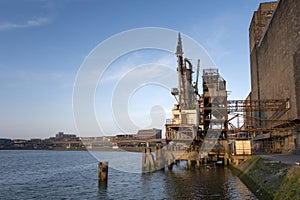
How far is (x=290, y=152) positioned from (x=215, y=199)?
2891 centimetres

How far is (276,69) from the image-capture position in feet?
180

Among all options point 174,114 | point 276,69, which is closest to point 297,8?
point 276,69

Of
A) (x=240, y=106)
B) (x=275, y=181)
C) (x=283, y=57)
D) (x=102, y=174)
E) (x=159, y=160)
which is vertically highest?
(x=283, y=57)

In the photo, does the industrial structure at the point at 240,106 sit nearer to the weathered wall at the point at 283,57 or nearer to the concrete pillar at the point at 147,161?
the weathered wall at the point at 283,57

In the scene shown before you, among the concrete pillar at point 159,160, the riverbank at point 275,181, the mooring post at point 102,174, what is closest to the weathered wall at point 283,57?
the riverbank at point 275,181

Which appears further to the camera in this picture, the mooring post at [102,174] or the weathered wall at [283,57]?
the weathered wall at [283,57]

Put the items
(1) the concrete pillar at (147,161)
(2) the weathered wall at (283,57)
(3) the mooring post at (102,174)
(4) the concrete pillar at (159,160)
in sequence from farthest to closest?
(4) the concrete pillar at (159,160), (1) the concrete pillar at (147,161), (2) the weathered wall at (283,57), (3) the mooring post at (102,174)

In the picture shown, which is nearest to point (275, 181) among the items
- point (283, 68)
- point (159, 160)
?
point (159, 160)

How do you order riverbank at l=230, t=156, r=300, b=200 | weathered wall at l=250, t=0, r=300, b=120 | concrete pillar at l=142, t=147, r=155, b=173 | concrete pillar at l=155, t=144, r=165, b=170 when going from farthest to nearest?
1. concrete pillar at l=155, t=144, r=165, b=170
2. concrete pillar at l=142, t=147, r=155, b=173
3. weathered wall at l=250, t=0, r=300, b=120
4. riverbank at l=230, t=156, r=300, b=200

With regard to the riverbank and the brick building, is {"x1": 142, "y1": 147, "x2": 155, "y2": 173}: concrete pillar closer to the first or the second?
the riverbank

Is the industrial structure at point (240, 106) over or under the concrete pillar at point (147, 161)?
over

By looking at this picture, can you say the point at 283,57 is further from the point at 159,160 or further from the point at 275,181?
the point at 275,181

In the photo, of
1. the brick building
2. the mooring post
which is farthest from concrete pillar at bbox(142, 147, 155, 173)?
the brick building

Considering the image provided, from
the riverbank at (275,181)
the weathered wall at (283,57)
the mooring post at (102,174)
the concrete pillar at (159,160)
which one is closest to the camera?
the riverbank at (275,181)
